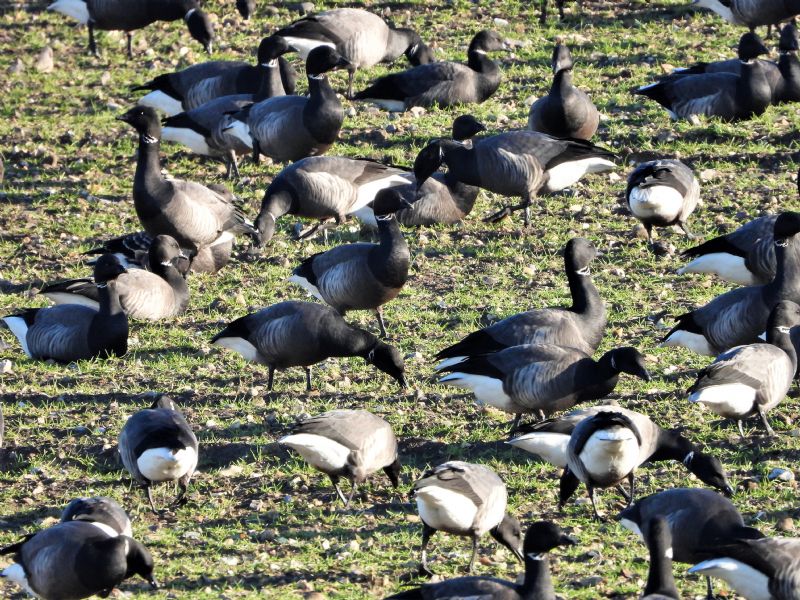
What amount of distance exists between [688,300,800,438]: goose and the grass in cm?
28

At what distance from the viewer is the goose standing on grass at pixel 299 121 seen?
15.0m

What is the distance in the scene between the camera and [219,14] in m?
19.9

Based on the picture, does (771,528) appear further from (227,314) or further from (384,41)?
(384,41)

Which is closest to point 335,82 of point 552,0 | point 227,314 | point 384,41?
point 384,41

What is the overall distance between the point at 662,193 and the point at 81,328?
17.9 ft

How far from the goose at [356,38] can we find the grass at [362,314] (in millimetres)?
529

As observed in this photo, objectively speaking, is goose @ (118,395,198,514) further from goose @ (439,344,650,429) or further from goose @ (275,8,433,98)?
goose @ (275,8,433,98)

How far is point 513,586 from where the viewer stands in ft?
22.7

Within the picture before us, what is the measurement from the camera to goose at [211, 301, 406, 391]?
34.7ft

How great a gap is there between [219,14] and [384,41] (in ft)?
11.1

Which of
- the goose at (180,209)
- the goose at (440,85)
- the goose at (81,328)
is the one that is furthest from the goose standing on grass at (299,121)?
the goose at (81,328)

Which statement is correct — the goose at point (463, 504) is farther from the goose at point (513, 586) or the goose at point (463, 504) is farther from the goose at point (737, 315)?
the goose at point (737, 315)

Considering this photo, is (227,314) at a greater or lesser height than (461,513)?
lesser

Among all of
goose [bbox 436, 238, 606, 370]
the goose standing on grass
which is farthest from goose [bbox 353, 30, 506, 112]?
goose [bbox 436, 238, 606, 370]
